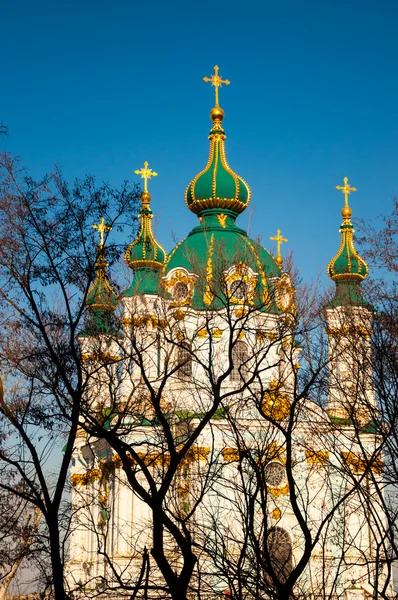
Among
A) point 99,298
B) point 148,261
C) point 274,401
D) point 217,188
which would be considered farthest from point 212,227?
point 274,401

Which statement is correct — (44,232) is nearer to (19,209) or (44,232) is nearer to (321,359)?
(19,209)

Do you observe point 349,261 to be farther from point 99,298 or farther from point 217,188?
point 99,298

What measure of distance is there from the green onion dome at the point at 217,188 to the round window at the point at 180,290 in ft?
13.2

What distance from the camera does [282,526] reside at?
107 feet

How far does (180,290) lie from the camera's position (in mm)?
35750

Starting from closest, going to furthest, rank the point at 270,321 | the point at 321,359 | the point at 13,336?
the point at 13,336 → the point at 321,359 → the point at 270,321

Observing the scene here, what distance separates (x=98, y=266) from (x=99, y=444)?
1948cm

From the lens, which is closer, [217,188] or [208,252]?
[208,252]

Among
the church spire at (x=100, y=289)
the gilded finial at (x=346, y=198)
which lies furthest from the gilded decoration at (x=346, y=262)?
the church spire at (x=100, y=289)

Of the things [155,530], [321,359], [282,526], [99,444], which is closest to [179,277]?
[99,444]

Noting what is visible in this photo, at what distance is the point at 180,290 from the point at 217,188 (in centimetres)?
481

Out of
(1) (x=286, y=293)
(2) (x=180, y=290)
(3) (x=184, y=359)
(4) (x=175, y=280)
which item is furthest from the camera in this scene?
(2) (x=180, y=290)

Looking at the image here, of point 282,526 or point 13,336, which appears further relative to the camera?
point 282,526

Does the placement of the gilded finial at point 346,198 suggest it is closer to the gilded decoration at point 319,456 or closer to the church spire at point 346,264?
the church spire at point 346,264
